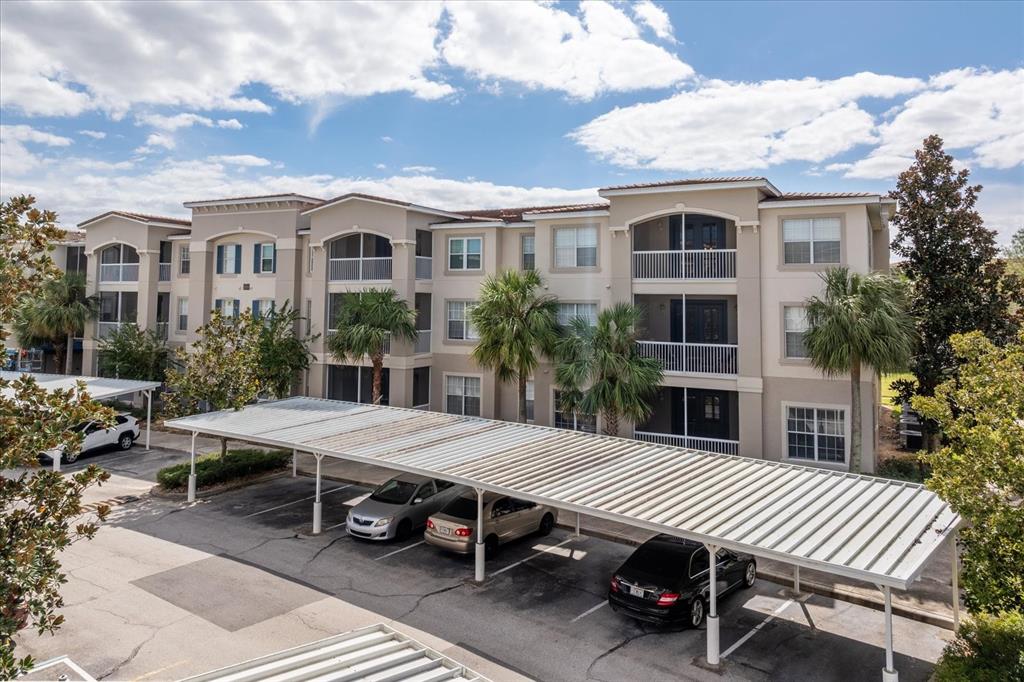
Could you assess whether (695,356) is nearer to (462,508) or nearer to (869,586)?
(869,586)

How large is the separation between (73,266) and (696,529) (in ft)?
147

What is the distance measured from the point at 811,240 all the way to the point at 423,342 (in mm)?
15827

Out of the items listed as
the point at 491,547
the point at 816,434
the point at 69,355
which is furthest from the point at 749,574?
the point at 69,355

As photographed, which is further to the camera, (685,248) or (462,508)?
(685,248)

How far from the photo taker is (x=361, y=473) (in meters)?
24.7

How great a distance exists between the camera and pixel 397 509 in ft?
57.2

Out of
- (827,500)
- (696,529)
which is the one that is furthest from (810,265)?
(696,529)

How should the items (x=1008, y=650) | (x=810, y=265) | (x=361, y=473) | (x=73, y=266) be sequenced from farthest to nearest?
(x=73, y=266) < (x=361, y=473) < (x=810, y=265) < (x=1008, y=650)

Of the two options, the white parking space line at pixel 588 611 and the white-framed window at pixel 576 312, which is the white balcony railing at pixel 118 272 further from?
the white parking space line at pixel 588 611

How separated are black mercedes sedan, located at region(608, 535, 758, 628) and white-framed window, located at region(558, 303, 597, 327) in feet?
40.6

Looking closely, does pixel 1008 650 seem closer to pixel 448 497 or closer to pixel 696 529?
pixel 696 529

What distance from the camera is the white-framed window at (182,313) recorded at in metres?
35.6

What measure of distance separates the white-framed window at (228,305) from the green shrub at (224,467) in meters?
10.9

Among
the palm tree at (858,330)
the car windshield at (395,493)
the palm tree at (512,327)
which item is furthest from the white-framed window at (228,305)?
the palm tree at (858,330)
